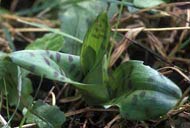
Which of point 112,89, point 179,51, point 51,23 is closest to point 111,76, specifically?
point 112,89

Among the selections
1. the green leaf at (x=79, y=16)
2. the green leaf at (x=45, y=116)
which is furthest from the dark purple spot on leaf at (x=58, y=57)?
the green leaf at (x=79, y=16)

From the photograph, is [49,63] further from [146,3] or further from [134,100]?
[146,3]

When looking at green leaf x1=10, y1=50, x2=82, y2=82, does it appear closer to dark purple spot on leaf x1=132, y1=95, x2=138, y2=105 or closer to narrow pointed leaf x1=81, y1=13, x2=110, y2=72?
narrow pointed leaf x1=81, y1=13, x2=110, y2=72

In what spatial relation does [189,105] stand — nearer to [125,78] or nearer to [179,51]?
[125,78]

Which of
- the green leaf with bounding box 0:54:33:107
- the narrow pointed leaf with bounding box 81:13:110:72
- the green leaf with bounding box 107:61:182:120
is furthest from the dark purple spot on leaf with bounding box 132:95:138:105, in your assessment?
the green leaf with bounding box 0:54:33:107

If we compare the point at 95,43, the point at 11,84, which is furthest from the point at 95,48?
the point at 11,84

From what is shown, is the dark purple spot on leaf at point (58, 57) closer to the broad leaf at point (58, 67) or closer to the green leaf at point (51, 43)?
the broad leaf at point (58, 67)
